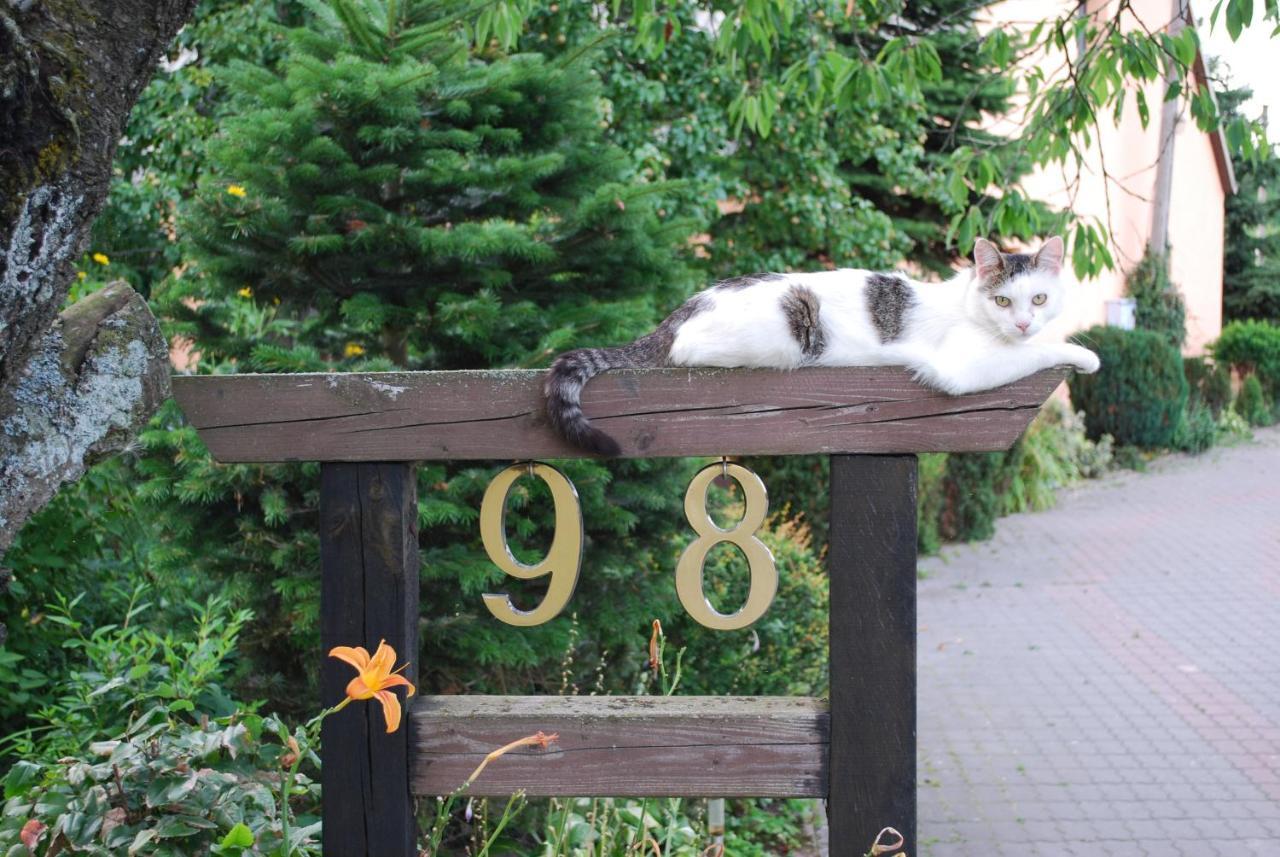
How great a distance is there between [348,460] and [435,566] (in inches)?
51.1

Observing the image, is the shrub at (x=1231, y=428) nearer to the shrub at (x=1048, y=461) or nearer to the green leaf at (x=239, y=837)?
the shrub at (x=1048, y=461)

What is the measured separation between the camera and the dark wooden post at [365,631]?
269 cm

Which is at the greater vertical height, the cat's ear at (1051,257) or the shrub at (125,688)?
the cat's ear at (1051,257)

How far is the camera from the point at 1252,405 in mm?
21797

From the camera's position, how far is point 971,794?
18.9 ft

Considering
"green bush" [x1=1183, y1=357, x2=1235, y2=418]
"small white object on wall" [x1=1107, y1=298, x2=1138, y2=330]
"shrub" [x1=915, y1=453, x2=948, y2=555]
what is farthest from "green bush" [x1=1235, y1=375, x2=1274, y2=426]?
"shrub" [x1=915, y1=453, x2=948, y2=555]

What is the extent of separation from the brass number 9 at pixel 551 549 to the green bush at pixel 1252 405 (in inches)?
873

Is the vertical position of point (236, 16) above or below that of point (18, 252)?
above

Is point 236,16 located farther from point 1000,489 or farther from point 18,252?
point 1000,489

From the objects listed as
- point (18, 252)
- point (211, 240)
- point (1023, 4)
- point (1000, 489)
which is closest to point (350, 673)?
point (18, 252)

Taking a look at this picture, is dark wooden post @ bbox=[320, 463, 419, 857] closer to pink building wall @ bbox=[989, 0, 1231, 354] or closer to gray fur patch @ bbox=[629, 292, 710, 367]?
gray fur patch @ bbox=[629, 292, 710, 367]

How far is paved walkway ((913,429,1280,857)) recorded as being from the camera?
5391 mm

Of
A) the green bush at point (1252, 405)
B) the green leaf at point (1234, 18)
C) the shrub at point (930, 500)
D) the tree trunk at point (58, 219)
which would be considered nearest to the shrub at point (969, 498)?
the shrub at point (930, 500)

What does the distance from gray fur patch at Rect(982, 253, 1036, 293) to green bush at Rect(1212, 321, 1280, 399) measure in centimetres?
2285
